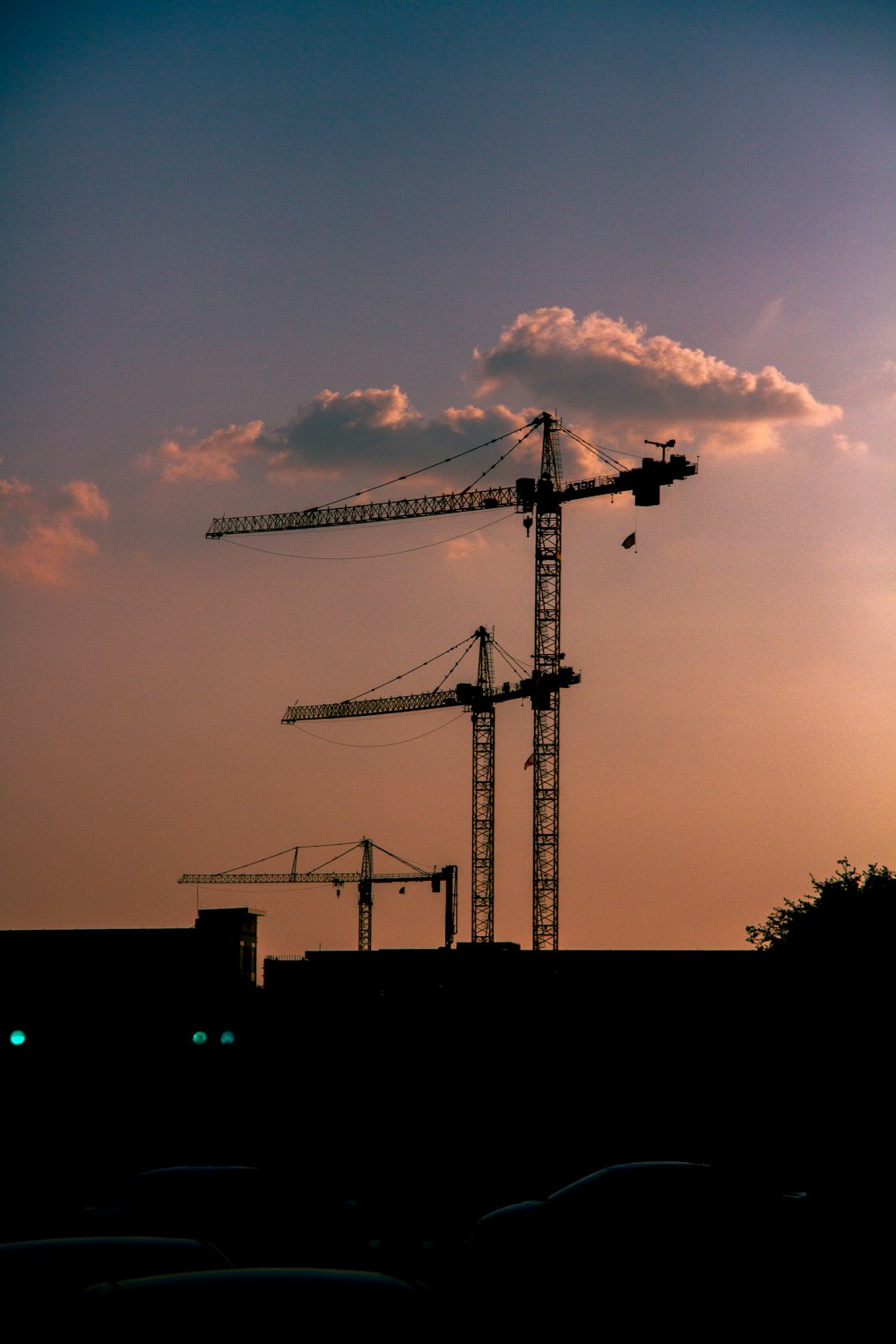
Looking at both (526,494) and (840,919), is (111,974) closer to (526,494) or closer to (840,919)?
(840,919)

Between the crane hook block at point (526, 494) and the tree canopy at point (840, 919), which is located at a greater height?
the crane hook block at point (526, 494)

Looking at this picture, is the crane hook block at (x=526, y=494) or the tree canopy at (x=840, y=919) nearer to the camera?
the tree canopy at (x=840, y=919)

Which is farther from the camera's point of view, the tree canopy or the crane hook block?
the crane hook block

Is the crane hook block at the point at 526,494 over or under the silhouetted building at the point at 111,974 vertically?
over

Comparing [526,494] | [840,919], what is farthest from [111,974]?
[526,494]

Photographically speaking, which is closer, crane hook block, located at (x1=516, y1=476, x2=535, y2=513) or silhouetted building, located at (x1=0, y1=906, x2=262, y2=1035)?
silhouetted building, located at (x1=0, y1=906, x2=262, y2=1035)

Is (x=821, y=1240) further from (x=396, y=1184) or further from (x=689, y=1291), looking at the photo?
(x=396, y=1184)

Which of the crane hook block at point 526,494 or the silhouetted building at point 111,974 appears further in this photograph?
the crane hook block at point 526,494

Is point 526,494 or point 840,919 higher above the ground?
point 526,494

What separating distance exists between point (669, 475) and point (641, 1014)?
71.8m

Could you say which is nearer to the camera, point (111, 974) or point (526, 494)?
point (111, 974)

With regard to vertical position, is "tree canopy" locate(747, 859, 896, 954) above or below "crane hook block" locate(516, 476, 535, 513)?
below

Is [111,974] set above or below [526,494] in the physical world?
below

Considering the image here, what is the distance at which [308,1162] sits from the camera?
28.9m
